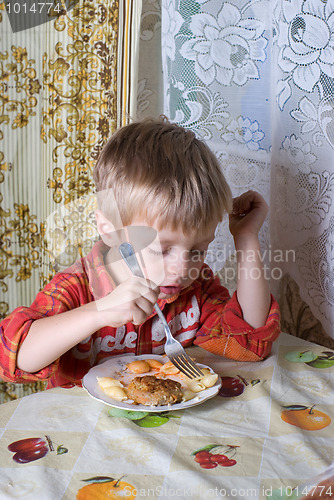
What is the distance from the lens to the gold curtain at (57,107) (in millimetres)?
1154

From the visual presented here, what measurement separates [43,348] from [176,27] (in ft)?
2.32

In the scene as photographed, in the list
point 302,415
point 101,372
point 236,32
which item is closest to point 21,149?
point 236,32

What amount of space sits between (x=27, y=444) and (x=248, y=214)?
2.05ft

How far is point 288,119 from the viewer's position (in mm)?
1024

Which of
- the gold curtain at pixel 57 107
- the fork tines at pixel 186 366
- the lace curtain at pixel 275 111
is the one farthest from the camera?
the gold curtain at pixel 57 107

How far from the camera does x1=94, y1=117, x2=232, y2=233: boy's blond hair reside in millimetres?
814

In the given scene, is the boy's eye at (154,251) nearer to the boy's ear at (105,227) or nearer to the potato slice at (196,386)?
the boy's ear at (105,227)

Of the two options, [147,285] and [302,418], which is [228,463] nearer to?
[302,418]

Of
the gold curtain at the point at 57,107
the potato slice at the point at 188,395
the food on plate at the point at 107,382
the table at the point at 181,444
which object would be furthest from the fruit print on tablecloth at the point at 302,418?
the gold curtain at the point at 57,107

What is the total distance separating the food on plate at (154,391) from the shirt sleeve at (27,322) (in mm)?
171

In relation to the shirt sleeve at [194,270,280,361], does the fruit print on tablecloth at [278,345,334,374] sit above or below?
below

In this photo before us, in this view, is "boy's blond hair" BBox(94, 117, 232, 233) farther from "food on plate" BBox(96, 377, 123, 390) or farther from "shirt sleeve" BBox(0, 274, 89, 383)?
"food on plate" BBox(96, 377, 123, 390)

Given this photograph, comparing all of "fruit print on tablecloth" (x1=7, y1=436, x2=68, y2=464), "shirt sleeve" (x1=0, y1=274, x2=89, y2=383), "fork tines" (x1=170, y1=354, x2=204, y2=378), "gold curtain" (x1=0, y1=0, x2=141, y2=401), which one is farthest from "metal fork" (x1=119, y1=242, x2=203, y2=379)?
"gold curtain" (x1=0, y1=0, x2=141, y2=401)

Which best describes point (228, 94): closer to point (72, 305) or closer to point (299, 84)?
point (299, 84)
